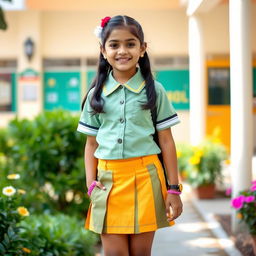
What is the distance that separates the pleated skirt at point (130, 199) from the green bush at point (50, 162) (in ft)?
10.6

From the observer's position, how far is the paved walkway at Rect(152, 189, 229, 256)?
5477 mm

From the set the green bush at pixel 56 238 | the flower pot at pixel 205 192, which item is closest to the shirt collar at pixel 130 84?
the green bush at pixel 56 238

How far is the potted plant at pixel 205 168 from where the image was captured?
8.34 m

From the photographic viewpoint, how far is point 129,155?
2895 millimetres

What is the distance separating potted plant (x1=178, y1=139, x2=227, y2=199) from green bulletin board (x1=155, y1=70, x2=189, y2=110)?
620 cm

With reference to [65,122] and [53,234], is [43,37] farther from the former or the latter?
[53,234]

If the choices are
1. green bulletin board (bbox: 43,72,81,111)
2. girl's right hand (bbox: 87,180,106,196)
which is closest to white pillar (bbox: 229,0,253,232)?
girl's right hand (bbox: 87,180,106,196)

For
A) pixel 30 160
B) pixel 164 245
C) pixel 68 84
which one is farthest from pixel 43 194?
pixel 68 84

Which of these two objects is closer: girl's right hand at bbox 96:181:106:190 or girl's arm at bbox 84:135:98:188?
girl's right hand at bbox 96:181:106:190

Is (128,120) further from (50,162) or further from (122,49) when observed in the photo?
(50,162)

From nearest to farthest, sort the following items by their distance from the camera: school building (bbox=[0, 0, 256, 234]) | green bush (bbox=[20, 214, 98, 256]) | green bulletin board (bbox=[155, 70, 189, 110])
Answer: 1. green bush (bbox=[20, 214, 98, 256])
2. school building (bbox=[0, 0, 256, 234])
3. green bulletin board (bbox=[155, 70, 189, 110])

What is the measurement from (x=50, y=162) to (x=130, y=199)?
11.5 ft

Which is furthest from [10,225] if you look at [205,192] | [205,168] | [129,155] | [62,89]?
[62,89]

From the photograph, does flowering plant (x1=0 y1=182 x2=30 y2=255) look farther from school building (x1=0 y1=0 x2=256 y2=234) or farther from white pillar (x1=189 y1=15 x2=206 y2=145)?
school building (x1=0 y1=0 x2=256 y2=234)
